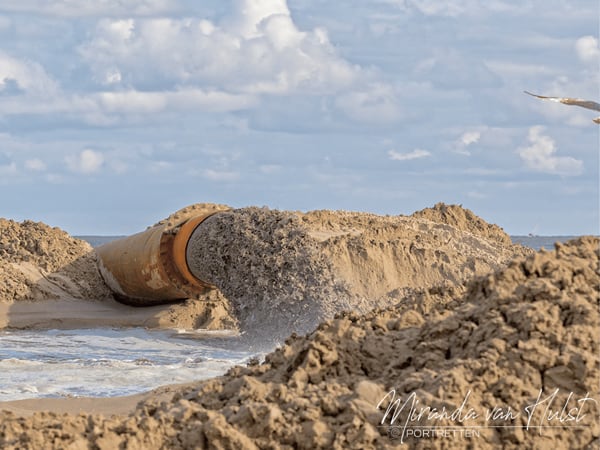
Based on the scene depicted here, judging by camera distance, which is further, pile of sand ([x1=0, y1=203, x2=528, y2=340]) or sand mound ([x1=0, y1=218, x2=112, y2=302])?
sand mound ([x1=0, y1=218, x2=112, y2=302])

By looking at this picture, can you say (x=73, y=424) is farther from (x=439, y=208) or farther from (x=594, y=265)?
(x=439, y=208)

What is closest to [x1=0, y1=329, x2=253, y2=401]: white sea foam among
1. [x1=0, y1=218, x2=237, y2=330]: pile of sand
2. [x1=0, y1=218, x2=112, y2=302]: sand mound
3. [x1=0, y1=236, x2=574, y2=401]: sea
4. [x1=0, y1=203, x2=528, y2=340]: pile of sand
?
[x1=0, y1=236, x2=574, y2=401]: sea

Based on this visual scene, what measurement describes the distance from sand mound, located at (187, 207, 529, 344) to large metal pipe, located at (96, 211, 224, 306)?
1.23 feet

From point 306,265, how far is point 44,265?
5.62 m

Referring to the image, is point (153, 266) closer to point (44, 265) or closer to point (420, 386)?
point (44, 265)

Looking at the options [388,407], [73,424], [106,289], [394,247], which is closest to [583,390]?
[388,407]

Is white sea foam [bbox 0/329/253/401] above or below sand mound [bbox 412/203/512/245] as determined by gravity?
below

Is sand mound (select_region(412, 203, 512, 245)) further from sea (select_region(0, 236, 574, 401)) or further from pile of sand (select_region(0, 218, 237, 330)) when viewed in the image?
sea (select_region(0, 236, 574, 401))

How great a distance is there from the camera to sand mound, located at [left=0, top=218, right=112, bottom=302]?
48.0 feet

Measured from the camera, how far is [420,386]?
4797 mm

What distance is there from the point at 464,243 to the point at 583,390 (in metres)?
8.91
